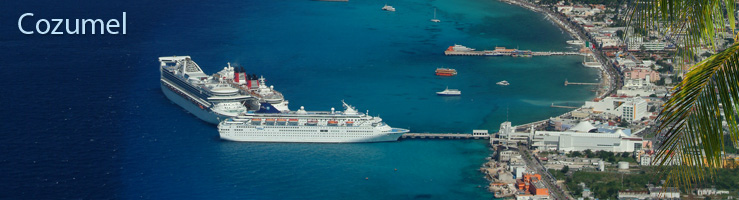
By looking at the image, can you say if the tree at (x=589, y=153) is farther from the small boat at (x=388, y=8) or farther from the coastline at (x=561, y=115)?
the small boat at (x=388, y=8)

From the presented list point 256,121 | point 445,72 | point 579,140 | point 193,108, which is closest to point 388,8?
point 445,72

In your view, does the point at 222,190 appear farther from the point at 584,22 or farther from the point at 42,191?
the point at 584,22

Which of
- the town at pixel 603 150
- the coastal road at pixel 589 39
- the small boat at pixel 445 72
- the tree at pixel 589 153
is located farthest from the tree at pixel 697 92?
the small boat at pixel 445 72

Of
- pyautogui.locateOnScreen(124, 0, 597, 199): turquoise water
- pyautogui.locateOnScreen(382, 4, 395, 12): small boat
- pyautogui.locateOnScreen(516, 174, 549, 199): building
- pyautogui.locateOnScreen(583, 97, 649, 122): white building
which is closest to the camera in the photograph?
pyautogui.locateOnScreen(516, 174, 549, 199): building

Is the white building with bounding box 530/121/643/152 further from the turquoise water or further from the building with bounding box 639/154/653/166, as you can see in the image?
the turquoise water

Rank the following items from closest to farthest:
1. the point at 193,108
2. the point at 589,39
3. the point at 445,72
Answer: the point at 193,108 → the point at 445,72 → the point at 589,39

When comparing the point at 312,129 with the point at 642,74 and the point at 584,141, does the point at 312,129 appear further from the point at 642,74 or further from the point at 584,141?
the point at 642,74

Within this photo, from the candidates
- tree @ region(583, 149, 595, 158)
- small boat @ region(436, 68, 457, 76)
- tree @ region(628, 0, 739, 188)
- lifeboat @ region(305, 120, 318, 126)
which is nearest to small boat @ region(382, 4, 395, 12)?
small boat @ region(436, 68, 457, 76)

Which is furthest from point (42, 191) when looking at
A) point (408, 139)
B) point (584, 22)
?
point (584, 22)
